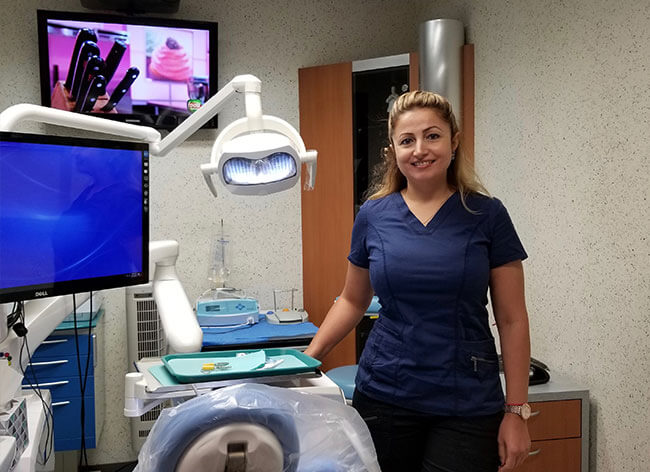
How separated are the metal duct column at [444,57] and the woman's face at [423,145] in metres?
1.85

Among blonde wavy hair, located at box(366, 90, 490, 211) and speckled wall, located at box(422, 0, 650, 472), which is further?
speckled wall, located at box(422, 0, 650, 472)

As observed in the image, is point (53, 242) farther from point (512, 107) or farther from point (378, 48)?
point (378, 48)

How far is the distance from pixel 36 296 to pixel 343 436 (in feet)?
2.17

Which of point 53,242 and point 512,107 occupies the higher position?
point 512,107

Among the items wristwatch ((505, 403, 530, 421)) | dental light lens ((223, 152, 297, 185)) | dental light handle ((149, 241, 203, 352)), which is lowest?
wristwatch ((505, 403, 530, 421))

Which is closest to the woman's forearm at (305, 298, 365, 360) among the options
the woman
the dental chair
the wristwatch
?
the woman

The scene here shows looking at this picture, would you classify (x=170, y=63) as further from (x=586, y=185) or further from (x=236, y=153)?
(x=236, y=153)

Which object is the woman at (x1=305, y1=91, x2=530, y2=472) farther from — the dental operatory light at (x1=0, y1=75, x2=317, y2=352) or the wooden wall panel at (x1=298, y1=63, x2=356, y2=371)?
the wooden wall panel at (x1=298, y1=63, x2=356, y2=371)

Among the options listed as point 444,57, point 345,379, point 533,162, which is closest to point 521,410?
point 345,379

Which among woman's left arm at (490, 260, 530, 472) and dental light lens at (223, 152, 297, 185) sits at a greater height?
dental light lens at (223, 152, 297, 185)

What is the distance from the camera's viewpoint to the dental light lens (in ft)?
4.94

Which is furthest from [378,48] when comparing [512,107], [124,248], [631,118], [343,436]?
[343,436]

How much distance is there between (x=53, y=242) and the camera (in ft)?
4.55

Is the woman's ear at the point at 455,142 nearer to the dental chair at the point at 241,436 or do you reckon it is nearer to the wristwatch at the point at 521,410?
the wristwatch at the point at 521,410
